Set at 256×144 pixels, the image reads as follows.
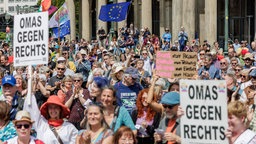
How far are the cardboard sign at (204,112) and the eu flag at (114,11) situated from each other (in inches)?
1054

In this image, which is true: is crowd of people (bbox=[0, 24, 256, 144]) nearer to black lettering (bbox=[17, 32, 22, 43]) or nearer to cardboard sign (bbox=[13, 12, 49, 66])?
cardboard sign (bbox=[13, 12, 49, 66])

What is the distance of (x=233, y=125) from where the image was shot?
767 cm

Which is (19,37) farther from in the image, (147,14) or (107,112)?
(147,14)

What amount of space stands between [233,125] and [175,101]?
5.23 feet

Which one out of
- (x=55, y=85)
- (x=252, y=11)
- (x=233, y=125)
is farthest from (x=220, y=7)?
(x=233, y=125)

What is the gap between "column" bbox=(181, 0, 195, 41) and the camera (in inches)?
1420

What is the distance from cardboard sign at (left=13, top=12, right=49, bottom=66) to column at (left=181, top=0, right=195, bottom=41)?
25029 mm

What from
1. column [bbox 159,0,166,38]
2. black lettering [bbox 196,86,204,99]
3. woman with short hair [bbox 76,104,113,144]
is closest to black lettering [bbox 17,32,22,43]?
woman with short hair [bbox 76,104,113,144]

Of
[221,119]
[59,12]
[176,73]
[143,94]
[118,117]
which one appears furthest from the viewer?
[59,12]

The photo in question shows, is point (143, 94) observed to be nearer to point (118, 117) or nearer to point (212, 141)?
point (118, 117)

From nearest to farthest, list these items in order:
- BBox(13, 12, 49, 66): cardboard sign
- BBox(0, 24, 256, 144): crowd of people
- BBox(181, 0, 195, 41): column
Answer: BBox(0, 24, 256, 144): crowd of people
BBox(13, 12, 49, 66): cardboard sign
BBox(181, 0, 195, 41): column

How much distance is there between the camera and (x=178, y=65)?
1234cm

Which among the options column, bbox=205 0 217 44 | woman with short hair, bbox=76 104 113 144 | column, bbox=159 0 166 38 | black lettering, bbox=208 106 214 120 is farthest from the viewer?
column, bbox=159 0 166 38

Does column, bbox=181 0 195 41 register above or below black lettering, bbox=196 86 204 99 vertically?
above
